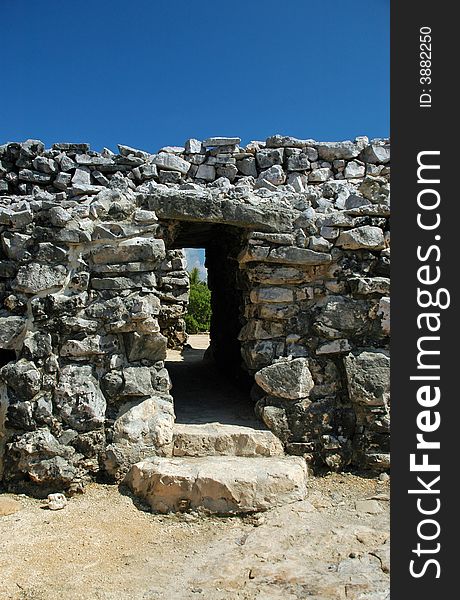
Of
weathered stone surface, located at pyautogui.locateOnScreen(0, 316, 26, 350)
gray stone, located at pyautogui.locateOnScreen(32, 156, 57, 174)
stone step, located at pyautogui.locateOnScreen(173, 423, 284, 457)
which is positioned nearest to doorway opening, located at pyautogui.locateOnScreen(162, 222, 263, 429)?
stone step, located at pyautogui.locateOnScreen(173, 423, 284, 457)

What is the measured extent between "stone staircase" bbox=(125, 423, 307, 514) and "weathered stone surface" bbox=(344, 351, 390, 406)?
752 millimetres

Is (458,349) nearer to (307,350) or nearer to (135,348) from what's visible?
(307,350)

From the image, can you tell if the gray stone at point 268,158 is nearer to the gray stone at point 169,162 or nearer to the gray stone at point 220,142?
the gray stone at point 220,142

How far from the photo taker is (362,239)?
175 inches

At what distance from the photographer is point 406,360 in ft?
8.94

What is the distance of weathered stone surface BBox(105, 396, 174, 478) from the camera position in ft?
13.3

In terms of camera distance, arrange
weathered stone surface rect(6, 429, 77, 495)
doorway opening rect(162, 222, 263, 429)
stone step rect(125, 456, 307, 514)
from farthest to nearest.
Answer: doorway opening rect(162, 222, 263, 429) → weathered stone surface rect(6, 429, 77, 495) → stone step rect(125, 456, 307, 514)

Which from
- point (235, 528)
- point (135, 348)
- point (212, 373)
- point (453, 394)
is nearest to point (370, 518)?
point (235, 528)

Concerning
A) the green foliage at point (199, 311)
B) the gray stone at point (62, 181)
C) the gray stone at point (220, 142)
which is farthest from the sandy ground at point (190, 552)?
the green foliage at point (199, 311)

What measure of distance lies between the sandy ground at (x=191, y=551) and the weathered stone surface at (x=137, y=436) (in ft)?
0.70

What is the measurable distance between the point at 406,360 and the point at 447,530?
33.0 inches

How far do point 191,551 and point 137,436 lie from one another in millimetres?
1119

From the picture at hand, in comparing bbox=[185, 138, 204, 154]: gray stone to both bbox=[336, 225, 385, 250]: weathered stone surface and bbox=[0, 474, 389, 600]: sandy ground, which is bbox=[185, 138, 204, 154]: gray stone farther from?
bbox=[0, 474, 389, 600]: sandy ground

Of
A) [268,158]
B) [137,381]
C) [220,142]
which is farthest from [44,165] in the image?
[137,381]
